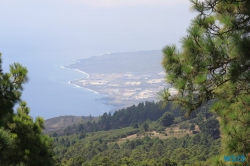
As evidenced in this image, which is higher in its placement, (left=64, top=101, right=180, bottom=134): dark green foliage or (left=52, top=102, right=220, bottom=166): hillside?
(left=64, top=101, right=180, bottom=134): dark green foliage

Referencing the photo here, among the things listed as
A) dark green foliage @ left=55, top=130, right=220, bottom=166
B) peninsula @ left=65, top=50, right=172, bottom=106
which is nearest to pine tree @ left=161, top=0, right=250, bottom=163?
dark green foliage @ left=55, top=130, right=220, bottom=166

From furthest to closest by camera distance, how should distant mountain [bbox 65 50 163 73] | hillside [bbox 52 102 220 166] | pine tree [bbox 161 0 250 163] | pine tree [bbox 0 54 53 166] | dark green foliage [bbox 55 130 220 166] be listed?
distant mountain [bbox 65 50 163 73] < dark green foliage [bbox 55 130 220 166] < hillside [bbox 52 102 220 166] < pine tree [bbox 0 54 53 166] < pine tree [bbox 161 0 250 163]

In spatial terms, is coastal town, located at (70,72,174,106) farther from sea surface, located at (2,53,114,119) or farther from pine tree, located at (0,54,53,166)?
pine tree, located at (0,54,53,166)

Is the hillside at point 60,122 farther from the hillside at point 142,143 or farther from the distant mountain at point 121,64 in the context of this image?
the distant mountain at point 121,64

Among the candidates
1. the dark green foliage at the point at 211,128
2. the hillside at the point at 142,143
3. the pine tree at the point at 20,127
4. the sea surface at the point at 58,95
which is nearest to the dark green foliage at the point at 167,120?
the hillside at the point at 142,143

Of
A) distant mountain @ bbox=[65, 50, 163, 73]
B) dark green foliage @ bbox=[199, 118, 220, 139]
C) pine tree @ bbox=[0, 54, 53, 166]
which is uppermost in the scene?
distant mountain @ bbox=[65, 50, 163, 73]

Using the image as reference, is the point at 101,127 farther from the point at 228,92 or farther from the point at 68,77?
the point at 68,77

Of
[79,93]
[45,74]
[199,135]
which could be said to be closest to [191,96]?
[199,135]
